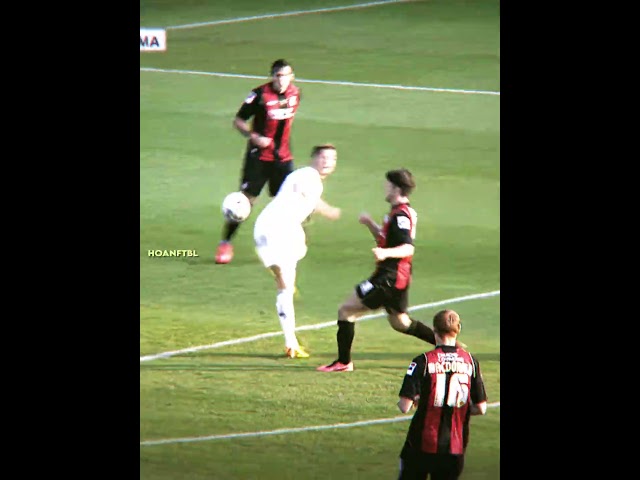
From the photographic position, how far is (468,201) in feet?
47.0

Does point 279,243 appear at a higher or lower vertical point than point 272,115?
lower

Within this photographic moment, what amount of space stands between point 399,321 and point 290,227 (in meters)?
1.24

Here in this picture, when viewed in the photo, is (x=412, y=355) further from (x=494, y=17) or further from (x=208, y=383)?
(x=494, y=17)

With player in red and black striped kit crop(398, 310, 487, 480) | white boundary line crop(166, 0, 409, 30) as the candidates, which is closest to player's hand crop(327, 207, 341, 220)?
white boundary line crop(166, 0, 409, 30)

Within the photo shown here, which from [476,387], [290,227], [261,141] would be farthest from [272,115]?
[476,387]

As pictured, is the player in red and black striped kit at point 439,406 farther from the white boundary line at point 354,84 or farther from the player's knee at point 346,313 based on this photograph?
the white boundary line at point 354,84

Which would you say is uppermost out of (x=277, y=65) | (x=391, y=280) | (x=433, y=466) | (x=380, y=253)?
(x=277, y=65)

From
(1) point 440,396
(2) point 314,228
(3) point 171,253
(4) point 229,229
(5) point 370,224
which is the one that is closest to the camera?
(1) point 440,396

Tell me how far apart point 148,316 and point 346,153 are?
290cm

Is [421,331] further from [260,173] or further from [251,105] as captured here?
[251,105]

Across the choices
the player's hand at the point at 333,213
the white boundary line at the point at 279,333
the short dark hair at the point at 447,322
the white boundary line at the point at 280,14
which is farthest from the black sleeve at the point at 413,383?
the white boundary line at the point at 280,14

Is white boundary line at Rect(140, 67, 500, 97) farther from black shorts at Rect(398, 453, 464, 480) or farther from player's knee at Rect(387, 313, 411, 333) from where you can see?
black shorts at Rect(398, 453, 464, 480)

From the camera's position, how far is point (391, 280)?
12.4 metres

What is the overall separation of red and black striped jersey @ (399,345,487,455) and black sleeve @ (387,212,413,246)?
1.81 meters
